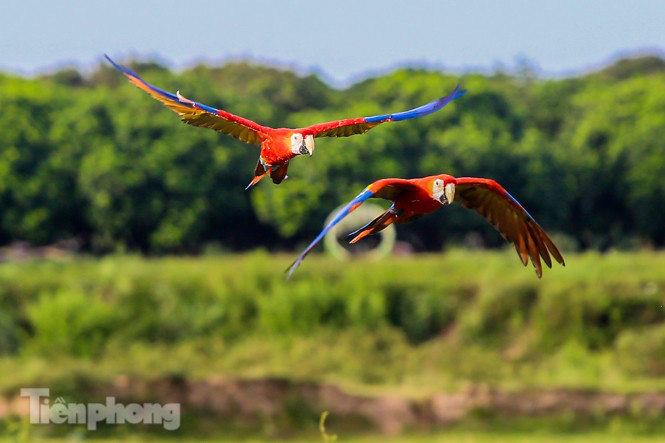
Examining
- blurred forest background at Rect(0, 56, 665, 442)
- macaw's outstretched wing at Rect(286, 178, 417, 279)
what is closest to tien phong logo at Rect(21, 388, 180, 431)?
blurred forest background at Rect(0, 56, 665, 442)

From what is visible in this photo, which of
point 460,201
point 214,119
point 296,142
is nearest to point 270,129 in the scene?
point 296,142

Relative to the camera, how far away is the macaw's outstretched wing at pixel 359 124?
5414 millimetres

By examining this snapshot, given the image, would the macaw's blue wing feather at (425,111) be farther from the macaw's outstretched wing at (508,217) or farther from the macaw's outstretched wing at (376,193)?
the macaw's outstretched wing at (508,217)

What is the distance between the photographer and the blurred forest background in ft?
97.4

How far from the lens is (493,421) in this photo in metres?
29.2

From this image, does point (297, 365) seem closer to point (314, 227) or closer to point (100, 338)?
point (100, 338)

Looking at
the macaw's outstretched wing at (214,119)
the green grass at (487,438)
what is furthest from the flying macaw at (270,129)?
the green grass at (487,438)

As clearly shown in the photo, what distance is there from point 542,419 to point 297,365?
5.94 metres

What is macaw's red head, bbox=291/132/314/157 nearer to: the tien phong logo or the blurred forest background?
the blurred forest background

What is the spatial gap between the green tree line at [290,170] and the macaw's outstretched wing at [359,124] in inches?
→ 1577

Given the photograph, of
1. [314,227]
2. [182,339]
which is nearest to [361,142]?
[314,227]

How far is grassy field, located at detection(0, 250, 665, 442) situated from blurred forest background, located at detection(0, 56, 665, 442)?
58 mm

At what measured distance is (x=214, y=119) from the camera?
570 centimetres

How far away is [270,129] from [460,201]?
1.23m
